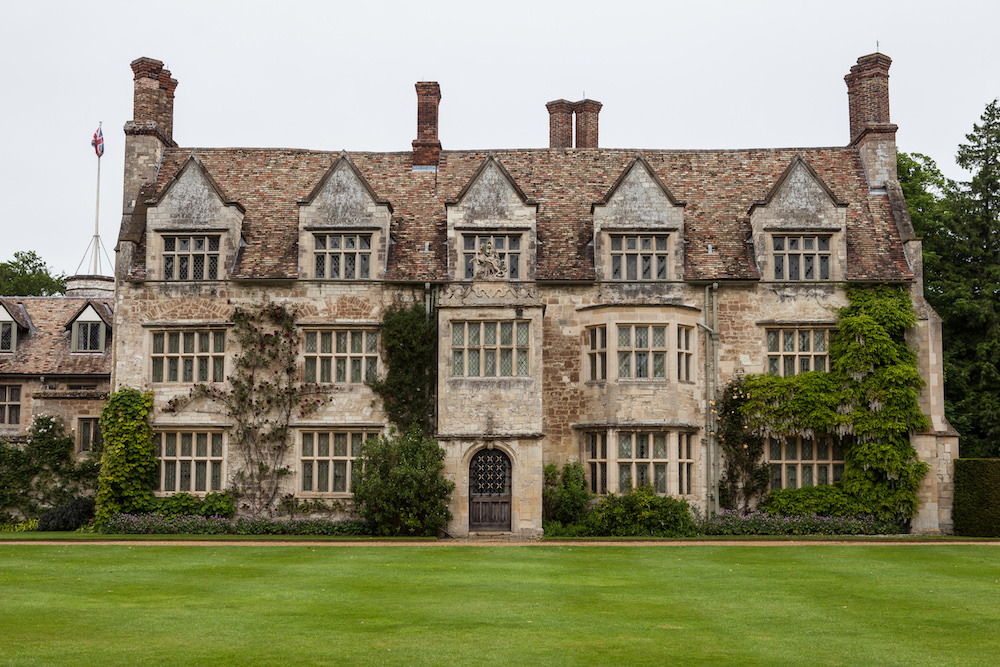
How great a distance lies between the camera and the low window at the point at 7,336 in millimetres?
36344

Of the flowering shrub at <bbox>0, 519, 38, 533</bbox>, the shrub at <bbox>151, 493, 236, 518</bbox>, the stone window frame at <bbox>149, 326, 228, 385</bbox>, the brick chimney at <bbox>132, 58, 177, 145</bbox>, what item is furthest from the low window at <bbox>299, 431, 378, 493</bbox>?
the brick chimney at <bbox>132, 58, 177, 145</bbox>

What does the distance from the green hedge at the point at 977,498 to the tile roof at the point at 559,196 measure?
5.75 m

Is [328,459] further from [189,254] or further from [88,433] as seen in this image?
[88,433]

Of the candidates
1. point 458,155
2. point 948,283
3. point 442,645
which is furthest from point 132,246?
point 948,283

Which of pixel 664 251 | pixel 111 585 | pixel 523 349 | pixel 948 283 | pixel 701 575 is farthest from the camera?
pixel 948 283

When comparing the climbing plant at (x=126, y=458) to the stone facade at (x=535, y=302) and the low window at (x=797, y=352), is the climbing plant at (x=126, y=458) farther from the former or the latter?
the low window at (x=797, y=352)

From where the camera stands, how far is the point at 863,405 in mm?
29562

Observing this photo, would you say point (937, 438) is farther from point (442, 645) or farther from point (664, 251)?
point (442, 645)

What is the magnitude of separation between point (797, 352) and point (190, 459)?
18.0 metres

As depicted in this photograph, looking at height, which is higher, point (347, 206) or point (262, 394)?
point (347, 206)

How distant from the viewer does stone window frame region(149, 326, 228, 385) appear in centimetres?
3050

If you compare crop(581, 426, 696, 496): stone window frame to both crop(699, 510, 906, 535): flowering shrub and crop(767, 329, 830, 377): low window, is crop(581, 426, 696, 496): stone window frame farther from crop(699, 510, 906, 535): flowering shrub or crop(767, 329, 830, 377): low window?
crop(767, 329, 830, 377): low window

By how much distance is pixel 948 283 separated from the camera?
37344mm

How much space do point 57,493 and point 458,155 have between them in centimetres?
1680
